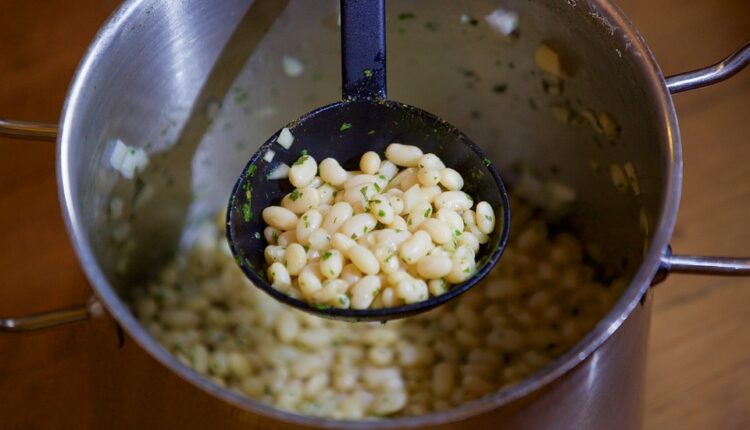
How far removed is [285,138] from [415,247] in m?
0.15

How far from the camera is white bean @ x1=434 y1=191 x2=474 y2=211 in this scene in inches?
28.1

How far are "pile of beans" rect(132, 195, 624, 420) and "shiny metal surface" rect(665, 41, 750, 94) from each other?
0.61 ft

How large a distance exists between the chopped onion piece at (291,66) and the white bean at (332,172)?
151 mm

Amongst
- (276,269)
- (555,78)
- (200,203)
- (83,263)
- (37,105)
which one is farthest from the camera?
(37,105)

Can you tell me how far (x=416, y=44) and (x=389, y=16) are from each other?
4 centimetres

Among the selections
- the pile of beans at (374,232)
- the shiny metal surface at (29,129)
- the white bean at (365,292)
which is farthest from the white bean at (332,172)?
the shiny metal surface at (29,129)

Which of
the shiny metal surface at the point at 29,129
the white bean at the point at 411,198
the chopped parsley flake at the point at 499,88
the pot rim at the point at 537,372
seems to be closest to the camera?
the pot rim at the point at 537,372

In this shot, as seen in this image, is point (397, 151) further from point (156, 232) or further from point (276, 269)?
point (156, 232)

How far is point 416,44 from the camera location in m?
0.84

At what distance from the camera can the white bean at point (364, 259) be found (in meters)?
0.68

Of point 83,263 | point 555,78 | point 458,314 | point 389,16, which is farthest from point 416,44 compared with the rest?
point 83,263

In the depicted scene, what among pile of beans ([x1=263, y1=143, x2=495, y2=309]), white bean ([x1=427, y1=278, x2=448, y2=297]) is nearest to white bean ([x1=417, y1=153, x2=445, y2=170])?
pile of beans ([x1=263, y1=143, x2=495, y2=309])

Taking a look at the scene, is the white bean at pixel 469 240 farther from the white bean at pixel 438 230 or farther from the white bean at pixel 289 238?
the white bean at pixel 289 238

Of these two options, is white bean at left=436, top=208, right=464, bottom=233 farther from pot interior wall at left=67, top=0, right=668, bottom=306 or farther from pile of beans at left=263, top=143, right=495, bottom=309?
pot interior wall at left=67, top=0, right=668, bottom=306
